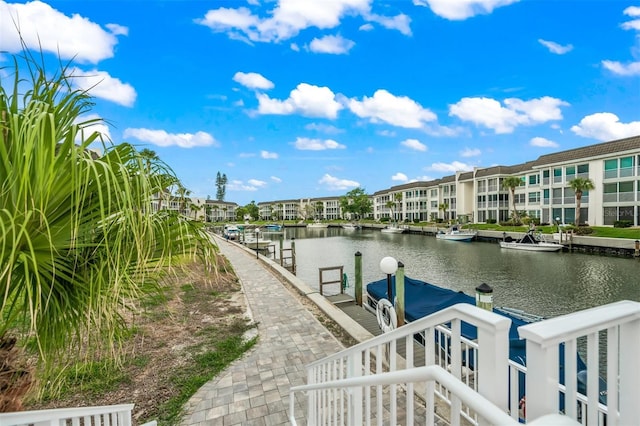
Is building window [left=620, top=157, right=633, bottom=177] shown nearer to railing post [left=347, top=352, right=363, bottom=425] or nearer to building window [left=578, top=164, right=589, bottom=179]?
building window [left=578, top=164, right=589, bottom=179]

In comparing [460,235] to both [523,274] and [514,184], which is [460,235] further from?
[523,274]

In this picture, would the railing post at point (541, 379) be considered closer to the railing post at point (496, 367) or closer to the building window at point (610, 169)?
the railing post at point (496, 367)

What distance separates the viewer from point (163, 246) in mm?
1667

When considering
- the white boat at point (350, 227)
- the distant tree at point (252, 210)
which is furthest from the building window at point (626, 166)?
the distant tree at point (252, 210)

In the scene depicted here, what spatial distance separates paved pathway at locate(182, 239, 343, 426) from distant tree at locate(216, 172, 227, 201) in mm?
96360

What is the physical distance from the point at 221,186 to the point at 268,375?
330 ft

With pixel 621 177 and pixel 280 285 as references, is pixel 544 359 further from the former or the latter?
pixel 621 177

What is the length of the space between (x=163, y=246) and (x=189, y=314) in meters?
6.37

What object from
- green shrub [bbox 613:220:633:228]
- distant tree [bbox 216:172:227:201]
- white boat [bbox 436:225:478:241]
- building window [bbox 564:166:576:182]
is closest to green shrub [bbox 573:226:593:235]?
green shrub [bbox 613:220:633:228]

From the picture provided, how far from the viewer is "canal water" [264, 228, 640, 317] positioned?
487 inches

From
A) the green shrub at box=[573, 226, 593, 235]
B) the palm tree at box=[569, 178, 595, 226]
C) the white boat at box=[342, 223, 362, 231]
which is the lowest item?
the white boat at box=[342, 223, 362, 231]

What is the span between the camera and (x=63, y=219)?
1385 millimetres

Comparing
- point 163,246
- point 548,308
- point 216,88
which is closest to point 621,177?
point 548,308

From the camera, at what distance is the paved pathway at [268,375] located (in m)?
3.55
